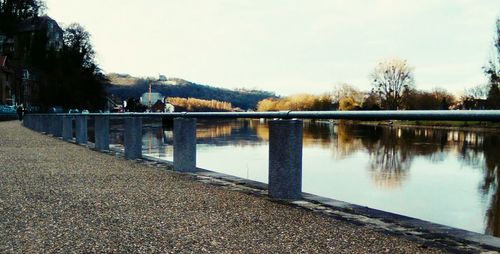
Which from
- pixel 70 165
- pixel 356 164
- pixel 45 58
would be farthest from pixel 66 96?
pixel 70 165

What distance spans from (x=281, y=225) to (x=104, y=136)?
970 centimetres

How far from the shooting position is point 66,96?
66.9 metres

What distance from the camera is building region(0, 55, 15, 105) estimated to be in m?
74.5

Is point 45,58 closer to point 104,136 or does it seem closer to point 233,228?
point 104,136

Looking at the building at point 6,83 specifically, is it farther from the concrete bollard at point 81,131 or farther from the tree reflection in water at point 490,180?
the tree reflection in water at point 490,180

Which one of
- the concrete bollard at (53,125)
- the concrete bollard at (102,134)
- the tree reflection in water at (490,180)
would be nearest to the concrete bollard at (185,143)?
the tree reflection in water at (490,180)

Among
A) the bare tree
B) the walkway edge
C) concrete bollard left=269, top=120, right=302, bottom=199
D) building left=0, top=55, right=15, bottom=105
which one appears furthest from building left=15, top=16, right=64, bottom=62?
the walkway edge

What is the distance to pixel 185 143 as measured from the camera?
26.3 feet

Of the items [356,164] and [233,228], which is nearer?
[233,228]

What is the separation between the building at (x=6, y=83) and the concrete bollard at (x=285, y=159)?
251 feet

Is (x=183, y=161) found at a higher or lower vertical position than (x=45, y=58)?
lower

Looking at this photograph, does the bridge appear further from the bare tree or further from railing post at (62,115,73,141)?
the bare tree

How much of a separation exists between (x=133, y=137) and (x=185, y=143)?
Answer: 2.95m

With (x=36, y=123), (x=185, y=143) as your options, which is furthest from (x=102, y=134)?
(x=36, y=123)
